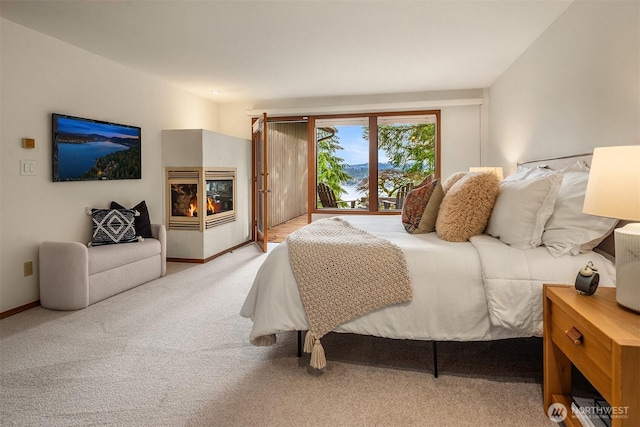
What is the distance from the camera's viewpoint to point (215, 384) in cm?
202

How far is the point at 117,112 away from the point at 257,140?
7.46ft

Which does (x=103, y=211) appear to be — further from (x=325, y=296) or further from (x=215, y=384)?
(x=325, y=296)

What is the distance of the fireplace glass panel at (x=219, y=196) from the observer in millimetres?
5219

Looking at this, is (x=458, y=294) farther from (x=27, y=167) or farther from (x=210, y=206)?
(x=210, y=206)

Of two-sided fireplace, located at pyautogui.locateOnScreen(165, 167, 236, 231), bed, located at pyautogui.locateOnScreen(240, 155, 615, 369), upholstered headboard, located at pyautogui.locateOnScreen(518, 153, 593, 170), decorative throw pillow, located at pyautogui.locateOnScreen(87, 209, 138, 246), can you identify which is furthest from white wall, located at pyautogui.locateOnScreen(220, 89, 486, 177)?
bed, located at pyautogui.locateOnScreen(240, 155, 615, 369)

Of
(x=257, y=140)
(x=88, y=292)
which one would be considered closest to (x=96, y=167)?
(x=88, y=292)

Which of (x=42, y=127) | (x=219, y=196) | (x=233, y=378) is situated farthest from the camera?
(x=219, y=196)

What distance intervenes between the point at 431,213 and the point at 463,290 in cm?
76

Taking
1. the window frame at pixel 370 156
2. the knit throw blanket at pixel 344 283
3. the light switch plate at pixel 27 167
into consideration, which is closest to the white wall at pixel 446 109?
the window frame at pixel 370 156

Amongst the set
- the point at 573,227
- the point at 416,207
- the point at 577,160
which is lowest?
the point at 573,227

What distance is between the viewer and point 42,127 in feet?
11.1

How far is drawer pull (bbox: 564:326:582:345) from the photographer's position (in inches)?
55.3

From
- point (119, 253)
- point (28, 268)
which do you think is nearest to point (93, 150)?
point (119, 253)

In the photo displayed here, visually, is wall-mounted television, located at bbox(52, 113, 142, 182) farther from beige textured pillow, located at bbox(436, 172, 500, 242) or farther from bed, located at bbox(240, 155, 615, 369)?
beige textured pillow, located at bbox(436, 172, 500, 242)
